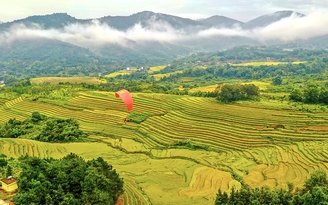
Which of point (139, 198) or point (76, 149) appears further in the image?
point (76, 149)

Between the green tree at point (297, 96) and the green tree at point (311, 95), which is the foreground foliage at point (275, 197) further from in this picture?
the green tree at point (297, 96)

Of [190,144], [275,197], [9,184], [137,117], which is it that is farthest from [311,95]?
[9,184]

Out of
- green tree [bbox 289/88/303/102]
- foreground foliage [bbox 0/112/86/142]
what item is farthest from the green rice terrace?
green tree [bbox 289/88/303/102]

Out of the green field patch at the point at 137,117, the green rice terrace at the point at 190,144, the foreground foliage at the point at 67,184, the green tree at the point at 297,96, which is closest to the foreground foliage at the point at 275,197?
the green rice terrace at the point at 190,144

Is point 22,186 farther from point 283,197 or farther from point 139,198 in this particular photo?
point 283,197

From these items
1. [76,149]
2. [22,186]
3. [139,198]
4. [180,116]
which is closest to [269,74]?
[180,116]

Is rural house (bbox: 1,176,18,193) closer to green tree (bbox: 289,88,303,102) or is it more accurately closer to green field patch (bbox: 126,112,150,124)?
green field patch (bbox: 126,112,150,124)

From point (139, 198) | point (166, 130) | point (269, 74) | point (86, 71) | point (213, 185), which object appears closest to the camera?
point (139, 198)
